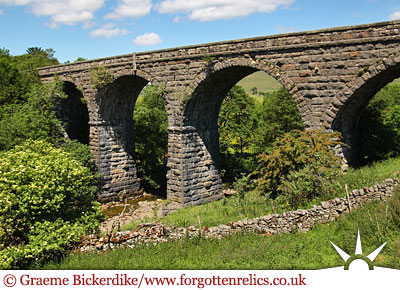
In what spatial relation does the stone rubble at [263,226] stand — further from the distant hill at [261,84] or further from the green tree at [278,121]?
the distant hill at [261,84]

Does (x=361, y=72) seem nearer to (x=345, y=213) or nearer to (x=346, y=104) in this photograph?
(x=346, y=104)

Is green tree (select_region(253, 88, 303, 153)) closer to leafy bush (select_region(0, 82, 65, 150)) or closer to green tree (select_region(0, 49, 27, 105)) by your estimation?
leafy bush (select_region(0, 82, 65, 150))

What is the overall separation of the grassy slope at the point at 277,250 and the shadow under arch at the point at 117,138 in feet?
40.1

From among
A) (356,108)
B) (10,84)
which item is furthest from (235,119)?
(10,84)

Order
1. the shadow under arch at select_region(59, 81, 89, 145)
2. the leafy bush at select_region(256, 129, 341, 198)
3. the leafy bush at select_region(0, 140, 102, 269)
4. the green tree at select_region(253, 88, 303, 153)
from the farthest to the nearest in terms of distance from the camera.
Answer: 1. the shadow under arch at select_region(59, 81, 89, 145)
2. the green tree at select_region(253, 88, 303, 153)
3. the leafy bush at select_region(256, 129, 341, 198)
4. the leafy bush at select_region(0, 140, 102, 269)

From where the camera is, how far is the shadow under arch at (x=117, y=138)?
2144 centimetres

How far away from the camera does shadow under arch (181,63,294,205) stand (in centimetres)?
1684

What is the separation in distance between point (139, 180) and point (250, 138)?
10.7m

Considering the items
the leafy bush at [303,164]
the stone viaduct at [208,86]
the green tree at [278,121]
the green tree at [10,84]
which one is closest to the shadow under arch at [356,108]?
the stone viaduct at [208,86]

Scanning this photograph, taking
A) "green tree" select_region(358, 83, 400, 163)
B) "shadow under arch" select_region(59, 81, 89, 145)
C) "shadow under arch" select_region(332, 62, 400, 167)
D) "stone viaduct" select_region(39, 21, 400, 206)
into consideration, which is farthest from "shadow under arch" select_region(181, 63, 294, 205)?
"shadow under arch" select_region(59, 81, 89, 145)

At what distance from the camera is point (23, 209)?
10.2 m

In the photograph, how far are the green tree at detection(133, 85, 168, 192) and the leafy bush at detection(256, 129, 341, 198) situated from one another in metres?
12.5
